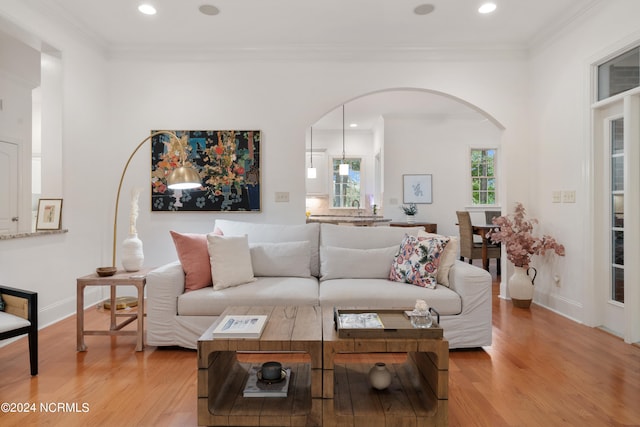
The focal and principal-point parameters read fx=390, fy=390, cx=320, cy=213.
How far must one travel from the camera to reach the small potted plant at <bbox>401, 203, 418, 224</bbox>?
707cm

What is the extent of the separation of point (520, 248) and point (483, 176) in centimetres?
389

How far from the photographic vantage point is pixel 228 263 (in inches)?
115

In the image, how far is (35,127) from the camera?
608 cm

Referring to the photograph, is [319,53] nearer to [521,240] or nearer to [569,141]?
[569,141]

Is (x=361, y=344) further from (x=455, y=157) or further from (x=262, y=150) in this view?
(x=455, y=157)

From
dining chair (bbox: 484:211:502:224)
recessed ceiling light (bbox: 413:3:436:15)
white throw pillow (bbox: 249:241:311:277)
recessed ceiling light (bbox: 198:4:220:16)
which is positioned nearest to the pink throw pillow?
white throw pillow (bbox: 249:241:311:277)

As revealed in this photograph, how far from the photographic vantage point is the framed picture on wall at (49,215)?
348 cm

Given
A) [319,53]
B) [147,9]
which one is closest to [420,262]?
[319,53]

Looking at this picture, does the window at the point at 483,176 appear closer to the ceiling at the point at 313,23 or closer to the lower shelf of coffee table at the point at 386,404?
the ceiling at the point at 313,23

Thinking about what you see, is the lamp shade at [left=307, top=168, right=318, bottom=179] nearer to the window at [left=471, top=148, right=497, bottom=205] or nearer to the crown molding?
the window at [left=471, top=148, right=497, bottom=205]

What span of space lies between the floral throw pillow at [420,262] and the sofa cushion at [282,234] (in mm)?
698

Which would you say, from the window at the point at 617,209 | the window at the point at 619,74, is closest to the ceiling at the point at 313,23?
the window at the point at 619,74

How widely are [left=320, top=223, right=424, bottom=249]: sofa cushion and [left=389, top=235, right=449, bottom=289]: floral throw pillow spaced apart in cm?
29

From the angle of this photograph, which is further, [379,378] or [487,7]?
[487,7]
